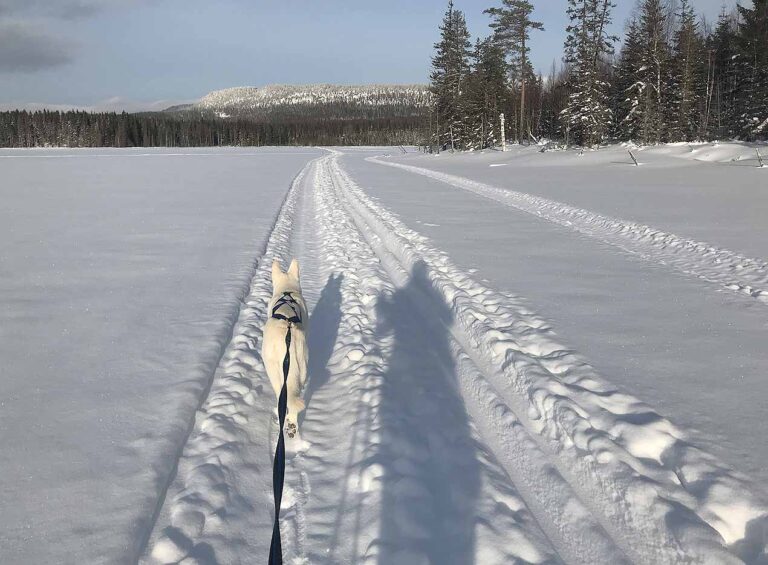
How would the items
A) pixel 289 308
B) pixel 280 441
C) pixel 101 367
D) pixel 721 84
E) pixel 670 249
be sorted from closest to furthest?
1. pixel 280 441
2. pixel 289 308
3. pixel 101 367
4. pixel 670 249
5. pixel 721 84

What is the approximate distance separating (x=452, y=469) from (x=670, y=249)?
7.74m

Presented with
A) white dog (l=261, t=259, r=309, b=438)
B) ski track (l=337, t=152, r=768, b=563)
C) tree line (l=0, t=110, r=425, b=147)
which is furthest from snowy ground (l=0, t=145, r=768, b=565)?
tree line (l=0, t=110, r=425, b=147)

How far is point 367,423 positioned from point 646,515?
1.89 metres

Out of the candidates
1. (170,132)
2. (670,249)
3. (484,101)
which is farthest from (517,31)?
(170,132)

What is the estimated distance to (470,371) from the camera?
4539 mm

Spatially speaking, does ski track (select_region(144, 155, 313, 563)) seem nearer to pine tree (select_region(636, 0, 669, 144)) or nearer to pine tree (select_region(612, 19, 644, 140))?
pine tree (select_region(636, 0, 669, 144))

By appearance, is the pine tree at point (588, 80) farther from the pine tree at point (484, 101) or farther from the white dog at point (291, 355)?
the white dog at point (291, 355)

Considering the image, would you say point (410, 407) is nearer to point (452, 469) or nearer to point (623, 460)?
point (452, 469)

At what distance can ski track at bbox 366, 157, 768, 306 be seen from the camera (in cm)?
697

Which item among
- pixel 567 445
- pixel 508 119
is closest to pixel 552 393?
pixel 567 445

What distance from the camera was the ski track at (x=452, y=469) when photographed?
2.62 meters

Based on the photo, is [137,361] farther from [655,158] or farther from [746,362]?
[655,158]

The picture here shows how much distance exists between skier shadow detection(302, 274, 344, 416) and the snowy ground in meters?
0.03

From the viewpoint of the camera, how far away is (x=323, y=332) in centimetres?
559
